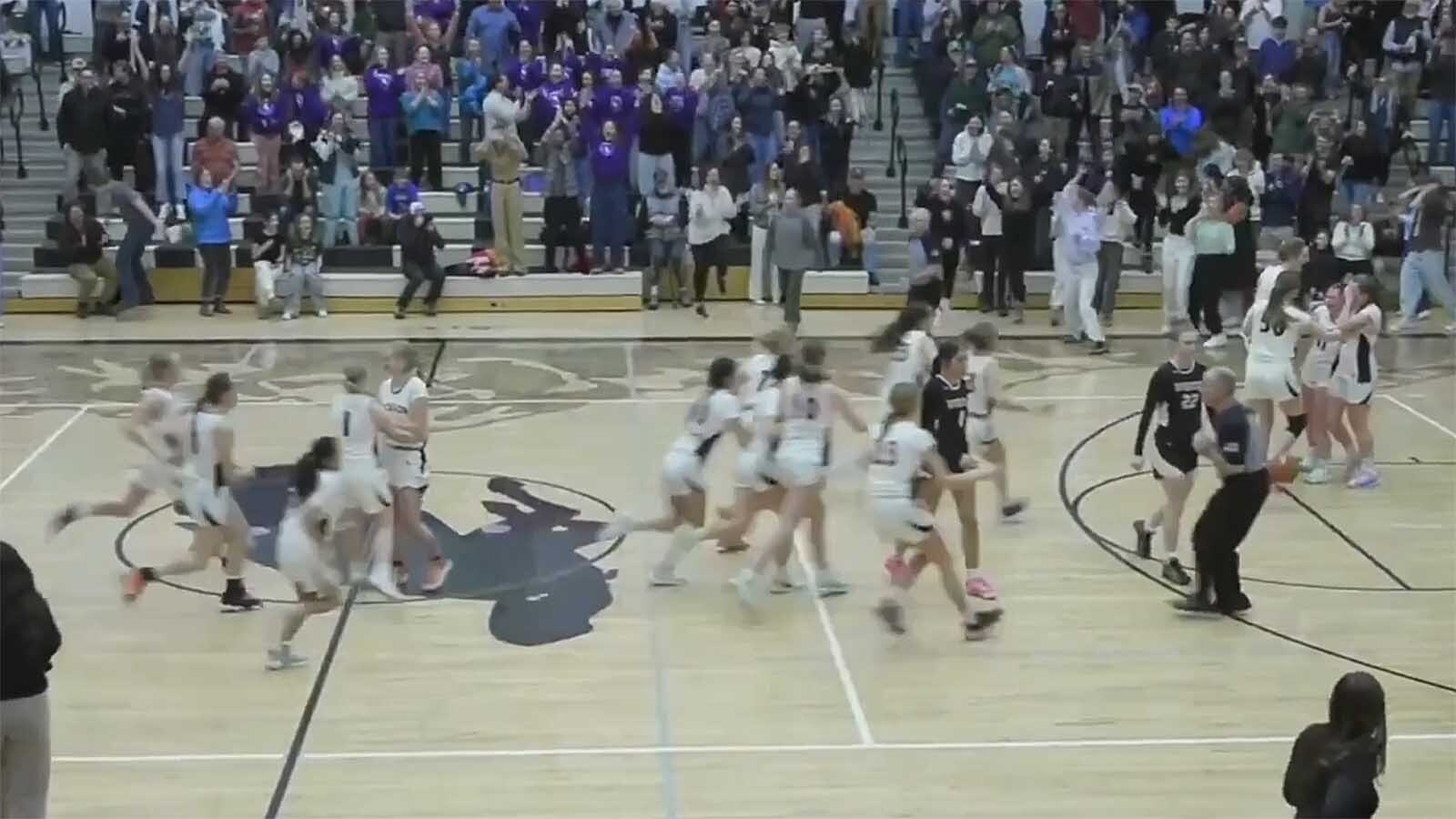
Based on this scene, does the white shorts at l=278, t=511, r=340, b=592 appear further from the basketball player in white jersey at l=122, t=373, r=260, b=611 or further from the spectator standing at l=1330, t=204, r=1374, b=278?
the spectator standing at l=1330, t=204, r=1374, b=278

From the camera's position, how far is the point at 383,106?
24.9 meters

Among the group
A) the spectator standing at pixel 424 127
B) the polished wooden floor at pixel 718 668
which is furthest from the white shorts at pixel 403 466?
the spectator standing at pixel 424 127

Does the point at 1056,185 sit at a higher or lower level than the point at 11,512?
higher

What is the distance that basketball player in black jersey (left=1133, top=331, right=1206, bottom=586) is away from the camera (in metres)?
12.6

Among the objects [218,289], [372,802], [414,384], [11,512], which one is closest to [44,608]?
[372,802]

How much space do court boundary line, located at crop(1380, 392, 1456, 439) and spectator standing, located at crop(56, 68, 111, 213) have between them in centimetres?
1575

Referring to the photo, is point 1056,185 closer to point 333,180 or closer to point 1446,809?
point 333,180

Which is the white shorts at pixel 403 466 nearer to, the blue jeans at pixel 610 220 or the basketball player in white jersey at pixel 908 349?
the basketball player in white jersey at pixel 908 349

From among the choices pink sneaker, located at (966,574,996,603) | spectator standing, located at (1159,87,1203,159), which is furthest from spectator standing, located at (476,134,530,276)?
pink sneaker, located at (966,574,996,603)

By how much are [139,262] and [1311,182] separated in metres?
14.6

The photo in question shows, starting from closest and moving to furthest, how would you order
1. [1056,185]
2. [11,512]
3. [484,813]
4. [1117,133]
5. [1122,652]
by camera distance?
[484,813] → [1122,652] → [11,512] → [1056,185] → [1117,133]

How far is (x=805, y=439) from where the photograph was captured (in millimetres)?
11969

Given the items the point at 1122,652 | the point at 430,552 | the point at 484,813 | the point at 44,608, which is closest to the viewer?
the point at 44,608

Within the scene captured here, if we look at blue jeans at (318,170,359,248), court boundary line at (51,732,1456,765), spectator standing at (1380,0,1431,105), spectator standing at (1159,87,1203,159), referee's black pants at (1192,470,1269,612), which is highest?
spectator standing at (1380,0,1431,105)
